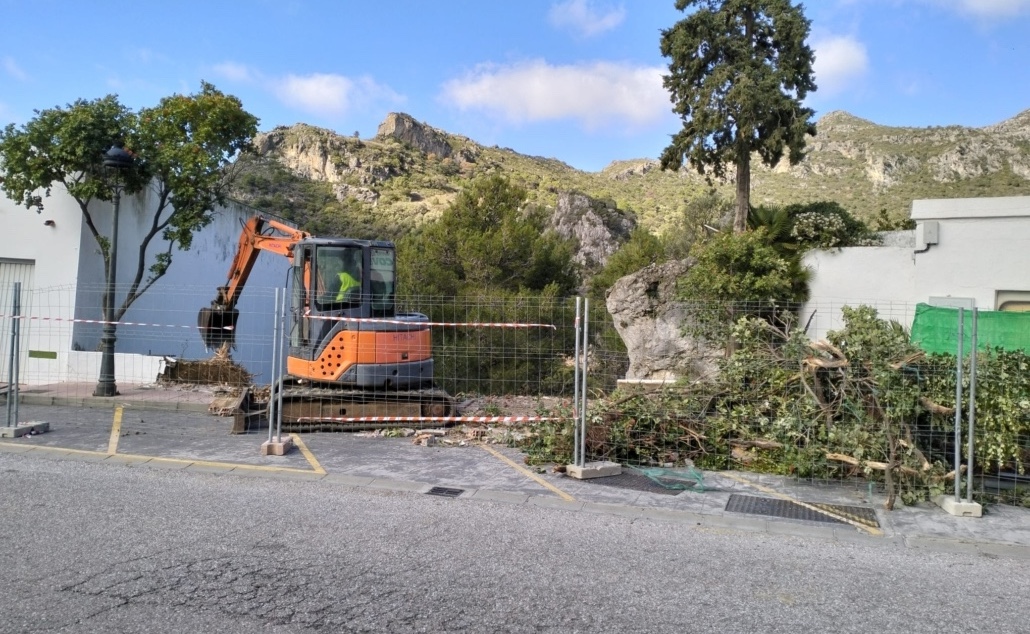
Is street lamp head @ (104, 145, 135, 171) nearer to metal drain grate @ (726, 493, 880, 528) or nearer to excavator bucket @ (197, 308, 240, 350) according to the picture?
excavator bucket @ (197, 308, 240, 350)

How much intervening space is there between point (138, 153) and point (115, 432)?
716cm

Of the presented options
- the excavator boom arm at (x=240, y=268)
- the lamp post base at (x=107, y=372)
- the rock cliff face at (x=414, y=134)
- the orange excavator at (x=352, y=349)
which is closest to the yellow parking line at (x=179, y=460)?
the orange excavator at (x=352, y=349)

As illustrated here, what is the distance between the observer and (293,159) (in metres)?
60.4

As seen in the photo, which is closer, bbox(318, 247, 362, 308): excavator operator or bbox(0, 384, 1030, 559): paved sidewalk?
bbox(0, 384, 1030, 559): paved sidewalk

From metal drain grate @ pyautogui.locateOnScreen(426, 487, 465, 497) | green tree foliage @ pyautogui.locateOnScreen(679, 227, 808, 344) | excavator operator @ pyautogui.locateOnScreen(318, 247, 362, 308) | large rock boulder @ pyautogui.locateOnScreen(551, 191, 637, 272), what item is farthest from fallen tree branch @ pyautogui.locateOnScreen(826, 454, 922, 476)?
large rock boulder @ pyautogui.locateOnScreen(551, 191, 637, 272)

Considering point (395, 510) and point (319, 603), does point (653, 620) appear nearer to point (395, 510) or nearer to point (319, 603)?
point (319, 603)

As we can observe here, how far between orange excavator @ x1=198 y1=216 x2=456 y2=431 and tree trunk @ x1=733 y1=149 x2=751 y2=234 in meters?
7.48

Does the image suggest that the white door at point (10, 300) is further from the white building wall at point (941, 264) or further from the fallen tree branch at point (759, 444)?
the white building wall at point (941, 264)

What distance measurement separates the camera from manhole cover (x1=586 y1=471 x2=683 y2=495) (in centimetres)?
792

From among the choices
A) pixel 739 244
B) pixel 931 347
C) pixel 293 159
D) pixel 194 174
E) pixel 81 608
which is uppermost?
pixel 293 159

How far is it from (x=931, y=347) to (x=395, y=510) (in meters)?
6.67

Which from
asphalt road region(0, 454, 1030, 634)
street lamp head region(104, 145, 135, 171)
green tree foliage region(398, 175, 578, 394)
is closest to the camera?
asphalt road region(0, 454, 1030, 634)

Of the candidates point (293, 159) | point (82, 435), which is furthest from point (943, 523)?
point (293, 159)

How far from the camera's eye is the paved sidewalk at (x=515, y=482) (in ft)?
21.9
